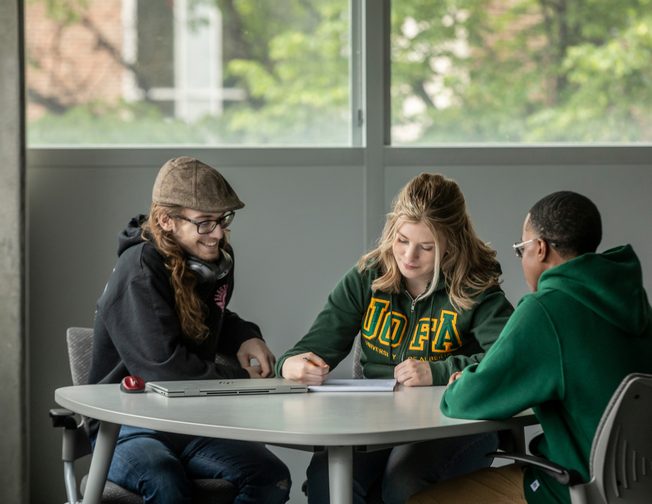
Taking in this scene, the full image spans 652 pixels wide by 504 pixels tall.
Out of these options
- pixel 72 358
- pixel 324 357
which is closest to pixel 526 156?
pixel 324 357

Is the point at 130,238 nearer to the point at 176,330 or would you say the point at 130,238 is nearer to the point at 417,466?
the point at 176,330

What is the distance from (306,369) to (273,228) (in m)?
1.58

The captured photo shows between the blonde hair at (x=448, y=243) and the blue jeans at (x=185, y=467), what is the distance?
676 millimetres

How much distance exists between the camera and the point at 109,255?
4297mm

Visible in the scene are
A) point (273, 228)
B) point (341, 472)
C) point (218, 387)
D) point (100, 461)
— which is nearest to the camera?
point (341, 472)

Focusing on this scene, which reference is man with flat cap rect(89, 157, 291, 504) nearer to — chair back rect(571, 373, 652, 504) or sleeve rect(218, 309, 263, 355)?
sleeve rect(218, 309, 263, 355)

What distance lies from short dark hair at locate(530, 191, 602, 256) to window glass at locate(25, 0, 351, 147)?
2.11m

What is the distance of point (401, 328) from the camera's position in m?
3.08

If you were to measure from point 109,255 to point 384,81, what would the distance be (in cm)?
145

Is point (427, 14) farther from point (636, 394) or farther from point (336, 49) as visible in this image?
point (636, 394)

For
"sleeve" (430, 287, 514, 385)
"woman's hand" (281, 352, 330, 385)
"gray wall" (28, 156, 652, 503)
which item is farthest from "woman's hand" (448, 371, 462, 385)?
"gray wall" (28, 156, 652, 503)

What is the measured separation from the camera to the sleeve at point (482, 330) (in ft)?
9.42

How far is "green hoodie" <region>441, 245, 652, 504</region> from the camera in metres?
2.28

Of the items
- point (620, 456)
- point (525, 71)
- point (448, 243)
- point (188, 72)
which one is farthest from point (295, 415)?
point (525, 71)
